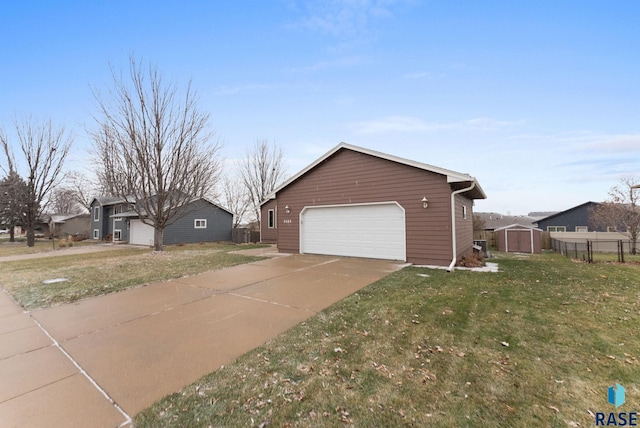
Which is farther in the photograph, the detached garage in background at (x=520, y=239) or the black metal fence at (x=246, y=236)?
the black metal fence at (x=246, y=236)

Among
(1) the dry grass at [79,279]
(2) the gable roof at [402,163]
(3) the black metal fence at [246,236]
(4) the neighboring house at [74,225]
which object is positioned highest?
(2) the gable roof at [402,163]

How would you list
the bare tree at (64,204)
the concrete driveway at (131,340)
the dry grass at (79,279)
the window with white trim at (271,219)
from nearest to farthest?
1. the concrete driveway at (131,340)
2. the dry grass at (79,279)
3. the window with white trim at (271,219)
4. the bare tree at (64,204)

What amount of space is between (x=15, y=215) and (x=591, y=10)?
42420 millimetres

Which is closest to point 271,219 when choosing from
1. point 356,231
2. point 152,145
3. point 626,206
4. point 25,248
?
point 152,145

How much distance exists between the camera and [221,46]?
1039cm

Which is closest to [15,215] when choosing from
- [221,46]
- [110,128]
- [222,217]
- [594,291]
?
[222,217]

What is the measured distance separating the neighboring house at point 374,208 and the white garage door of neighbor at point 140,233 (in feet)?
41.7

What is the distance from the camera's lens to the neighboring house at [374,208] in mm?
8469

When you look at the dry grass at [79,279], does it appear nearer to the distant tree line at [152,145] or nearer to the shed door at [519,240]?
the distant tree line at [152,145]

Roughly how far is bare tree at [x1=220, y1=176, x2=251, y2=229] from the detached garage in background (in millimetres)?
23110

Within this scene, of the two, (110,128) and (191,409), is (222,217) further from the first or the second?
(191,409)

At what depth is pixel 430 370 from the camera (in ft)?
8.67

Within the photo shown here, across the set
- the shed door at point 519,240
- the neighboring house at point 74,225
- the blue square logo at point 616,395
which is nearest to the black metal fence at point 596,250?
the shed door at point 519,240

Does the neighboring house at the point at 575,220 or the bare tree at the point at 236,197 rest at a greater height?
the bare tree at the point at 236,197
